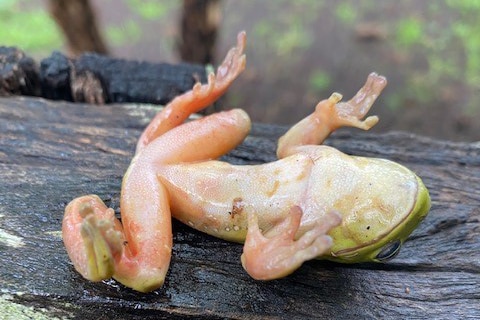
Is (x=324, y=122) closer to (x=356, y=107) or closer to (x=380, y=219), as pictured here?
(x=356, y=107)

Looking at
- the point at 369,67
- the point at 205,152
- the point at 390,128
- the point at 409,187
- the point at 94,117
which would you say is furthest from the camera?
the point at 369,67

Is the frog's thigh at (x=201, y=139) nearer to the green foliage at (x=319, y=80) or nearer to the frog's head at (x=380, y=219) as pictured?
the frog's head at (x=380, y=219)

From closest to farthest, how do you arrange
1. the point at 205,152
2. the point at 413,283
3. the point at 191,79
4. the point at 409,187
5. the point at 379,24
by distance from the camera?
the point at 409,187, the point at 413,283, the point at 205,152, the point at 191,79, the point at 379,24

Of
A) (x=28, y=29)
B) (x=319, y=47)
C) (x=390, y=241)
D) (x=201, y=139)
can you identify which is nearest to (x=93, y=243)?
(x=201, y=139)

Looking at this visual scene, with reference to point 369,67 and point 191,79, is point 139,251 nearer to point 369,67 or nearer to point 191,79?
point 191,79

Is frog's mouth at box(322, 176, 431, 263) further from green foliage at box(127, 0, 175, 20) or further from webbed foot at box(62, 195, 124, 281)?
green foliage at box(127, 0, 175, 20)

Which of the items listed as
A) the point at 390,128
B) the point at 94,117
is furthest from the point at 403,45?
→ the point at 94,117
